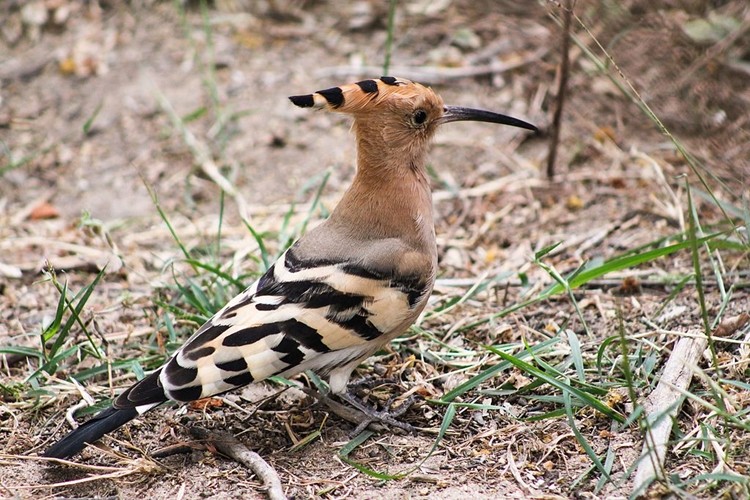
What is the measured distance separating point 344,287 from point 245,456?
0.59m

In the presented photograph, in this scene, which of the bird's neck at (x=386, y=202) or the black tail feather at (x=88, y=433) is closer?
the black tail feather at (x=88, y=433)

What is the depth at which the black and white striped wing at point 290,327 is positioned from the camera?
8.52 ft

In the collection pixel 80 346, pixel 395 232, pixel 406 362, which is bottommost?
pixel 406 362

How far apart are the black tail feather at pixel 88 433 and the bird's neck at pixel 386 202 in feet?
3.10

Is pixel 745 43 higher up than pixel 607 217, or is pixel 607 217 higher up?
pixel 745 43

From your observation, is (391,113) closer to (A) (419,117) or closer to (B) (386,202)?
(A) (419,117)

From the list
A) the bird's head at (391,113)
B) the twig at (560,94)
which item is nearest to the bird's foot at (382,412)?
the bird's head at (391,113)

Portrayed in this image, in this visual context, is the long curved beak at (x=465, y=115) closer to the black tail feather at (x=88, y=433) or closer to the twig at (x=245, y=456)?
the twig at (x=245, y=456)

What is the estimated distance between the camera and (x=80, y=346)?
10.0 ft

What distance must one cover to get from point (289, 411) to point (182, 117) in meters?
2.40

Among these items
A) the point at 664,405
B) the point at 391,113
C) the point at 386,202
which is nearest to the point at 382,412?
the point at 386,202

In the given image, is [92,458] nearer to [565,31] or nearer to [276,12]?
[565,31]

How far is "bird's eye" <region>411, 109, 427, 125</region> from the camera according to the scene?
10.2 feet

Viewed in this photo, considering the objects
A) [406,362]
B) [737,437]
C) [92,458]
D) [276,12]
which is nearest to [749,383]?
[737,437]
